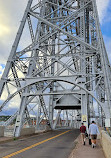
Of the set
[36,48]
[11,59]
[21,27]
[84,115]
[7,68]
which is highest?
[21,27]

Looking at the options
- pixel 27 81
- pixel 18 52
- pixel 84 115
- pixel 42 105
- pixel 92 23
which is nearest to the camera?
pixel 84 115

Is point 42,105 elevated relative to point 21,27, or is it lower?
lower

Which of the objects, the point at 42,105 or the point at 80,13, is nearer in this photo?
the point at 80,13

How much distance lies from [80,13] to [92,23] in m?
17.9

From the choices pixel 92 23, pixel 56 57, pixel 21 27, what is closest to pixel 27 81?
pixel 56 57

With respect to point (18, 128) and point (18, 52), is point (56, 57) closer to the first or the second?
point (18, 52)

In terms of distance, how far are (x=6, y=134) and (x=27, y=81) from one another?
4661 millimetres

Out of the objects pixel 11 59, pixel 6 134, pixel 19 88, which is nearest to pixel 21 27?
pixel 11 59

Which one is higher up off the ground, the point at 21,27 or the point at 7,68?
the point at 21,27

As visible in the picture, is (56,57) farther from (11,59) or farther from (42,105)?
(42,105)

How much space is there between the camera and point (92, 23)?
33.5 meters

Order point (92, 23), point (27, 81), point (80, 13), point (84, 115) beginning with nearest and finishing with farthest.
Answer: point (84, 115)
point (27, 81)
point (80, 13)
point (92, 23)

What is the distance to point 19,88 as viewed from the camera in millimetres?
13367

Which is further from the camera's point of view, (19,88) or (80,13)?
(80,13)
